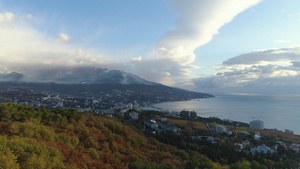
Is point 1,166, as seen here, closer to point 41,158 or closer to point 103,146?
point 41,158

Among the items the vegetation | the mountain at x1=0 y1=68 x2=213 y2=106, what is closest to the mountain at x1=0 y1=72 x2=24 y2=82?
the mountain at x1=0 y1=68 x2=213 y2=106

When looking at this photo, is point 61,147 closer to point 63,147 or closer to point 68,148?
point 63,147

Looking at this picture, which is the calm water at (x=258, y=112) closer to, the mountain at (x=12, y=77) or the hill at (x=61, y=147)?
the hill at (x=61, y=147)

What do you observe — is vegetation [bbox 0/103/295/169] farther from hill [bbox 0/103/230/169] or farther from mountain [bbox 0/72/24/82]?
mountain [bbox 0/72/24/82]

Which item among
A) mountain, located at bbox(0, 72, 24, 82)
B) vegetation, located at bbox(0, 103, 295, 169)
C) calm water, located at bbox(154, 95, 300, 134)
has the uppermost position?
mountain, located at bbox(0, 72, 24, 82)

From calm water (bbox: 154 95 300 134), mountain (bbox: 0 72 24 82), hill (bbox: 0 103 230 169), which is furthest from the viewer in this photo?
mountain (bbox: 0 72 24 82)

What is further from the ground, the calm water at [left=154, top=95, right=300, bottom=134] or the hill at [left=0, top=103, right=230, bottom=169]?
the hill at [left=0, top=103, right=230, bottom=169]

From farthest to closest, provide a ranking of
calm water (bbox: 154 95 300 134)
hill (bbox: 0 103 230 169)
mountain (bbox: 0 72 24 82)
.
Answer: mountain (bbox: 0 72 24 82) < calm water (bbox: 154 95 300 134) < hill (bbox: 0 103 230 169)

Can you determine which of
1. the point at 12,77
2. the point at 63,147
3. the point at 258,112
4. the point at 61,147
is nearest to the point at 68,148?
the point at 63,147
